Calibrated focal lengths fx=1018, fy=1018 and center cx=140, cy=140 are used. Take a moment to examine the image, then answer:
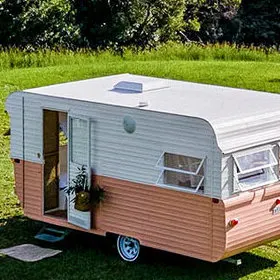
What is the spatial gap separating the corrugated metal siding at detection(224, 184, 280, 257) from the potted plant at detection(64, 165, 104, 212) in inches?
73.3

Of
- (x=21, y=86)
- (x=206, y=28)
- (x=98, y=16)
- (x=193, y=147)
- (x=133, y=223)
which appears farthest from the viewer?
(x=206, y=28)

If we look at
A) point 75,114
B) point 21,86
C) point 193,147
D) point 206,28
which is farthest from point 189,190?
point 206,28

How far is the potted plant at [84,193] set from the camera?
1225cm

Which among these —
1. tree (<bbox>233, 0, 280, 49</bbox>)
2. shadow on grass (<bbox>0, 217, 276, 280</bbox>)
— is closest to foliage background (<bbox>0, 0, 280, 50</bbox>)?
tree (<bbox>233, 0, 280, 49</bbox>)

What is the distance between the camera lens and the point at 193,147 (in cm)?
1123

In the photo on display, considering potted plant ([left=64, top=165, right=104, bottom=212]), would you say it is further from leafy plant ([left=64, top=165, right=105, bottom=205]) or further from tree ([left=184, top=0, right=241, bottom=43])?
tree ([left=184, top=0, right=241, bottom=43])

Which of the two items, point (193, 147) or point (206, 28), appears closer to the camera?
point (193, 147)

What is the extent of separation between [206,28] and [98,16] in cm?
619

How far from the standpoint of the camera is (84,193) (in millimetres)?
12258

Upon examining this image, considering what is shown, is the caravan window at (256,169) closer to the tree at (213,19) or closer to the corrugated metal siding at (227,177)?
the corrugated metal siding at (227,177)

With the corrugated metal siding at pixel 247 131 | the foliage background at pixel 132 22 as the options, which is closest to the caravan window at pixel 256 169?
the corrugated metal siding at pixel 247 131

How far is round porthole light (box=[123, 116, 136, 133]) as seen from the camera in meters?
11.8

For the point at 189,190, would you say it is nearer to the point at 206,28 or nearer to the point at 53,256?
the point at 53,256

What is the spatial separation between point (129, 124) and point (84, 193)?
1091 millimetres
